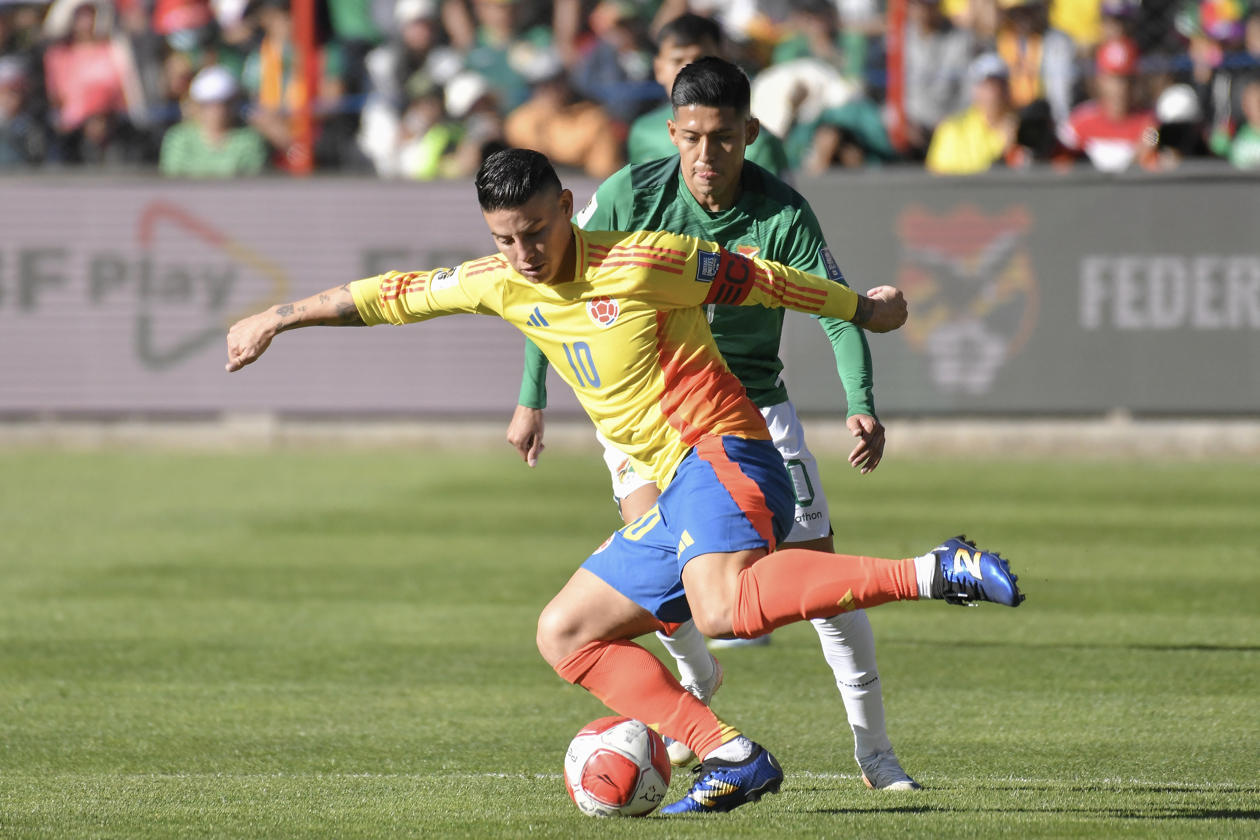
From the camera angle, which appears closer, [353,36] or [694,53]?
[694,53]

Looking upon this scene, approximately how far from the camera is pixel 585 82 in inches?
619

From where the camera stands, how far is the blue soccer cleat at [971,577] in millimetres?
3941

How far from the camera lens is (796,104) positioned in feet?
42.3

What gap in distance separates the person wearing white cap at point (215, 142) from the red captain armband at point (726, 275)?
1138cm

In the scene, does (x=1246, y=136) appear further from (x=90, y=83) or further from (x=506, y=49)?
(x=90, y=83)

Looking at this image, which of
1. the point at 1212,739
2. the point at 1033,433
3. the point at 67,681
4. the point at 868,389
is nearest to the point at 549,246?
the point at 868,389

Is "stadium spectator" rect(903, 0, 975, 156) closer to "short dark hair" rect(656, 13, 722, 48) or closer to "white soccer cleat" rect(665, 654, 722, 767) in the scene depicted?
"short dark hair" rect(656, 13, 722, 48)

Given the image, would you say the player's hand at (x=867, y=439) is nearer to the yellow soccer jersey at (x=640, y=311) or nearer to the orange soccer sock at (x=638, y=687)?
the yellow soccer jersey at (x=640, y=311)

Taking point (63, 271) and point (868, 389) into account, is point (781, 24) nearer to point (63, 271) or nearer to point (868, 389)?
point (63, 271)

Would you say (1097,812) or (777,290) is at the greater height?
(777,290)

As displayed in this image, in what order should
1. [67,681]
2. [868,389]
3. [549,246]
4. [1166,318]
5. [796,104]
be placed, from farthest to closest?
[1166,318] < [796,104] < [67,681] < [868,389] < [549,246]

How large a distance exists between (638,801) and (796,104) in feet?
29.9

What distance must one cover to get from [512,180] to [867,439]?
1.39m

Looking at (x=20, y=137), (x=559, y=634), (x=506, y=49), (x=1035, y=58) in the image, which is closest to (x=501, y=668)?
(x=559, y=634)
